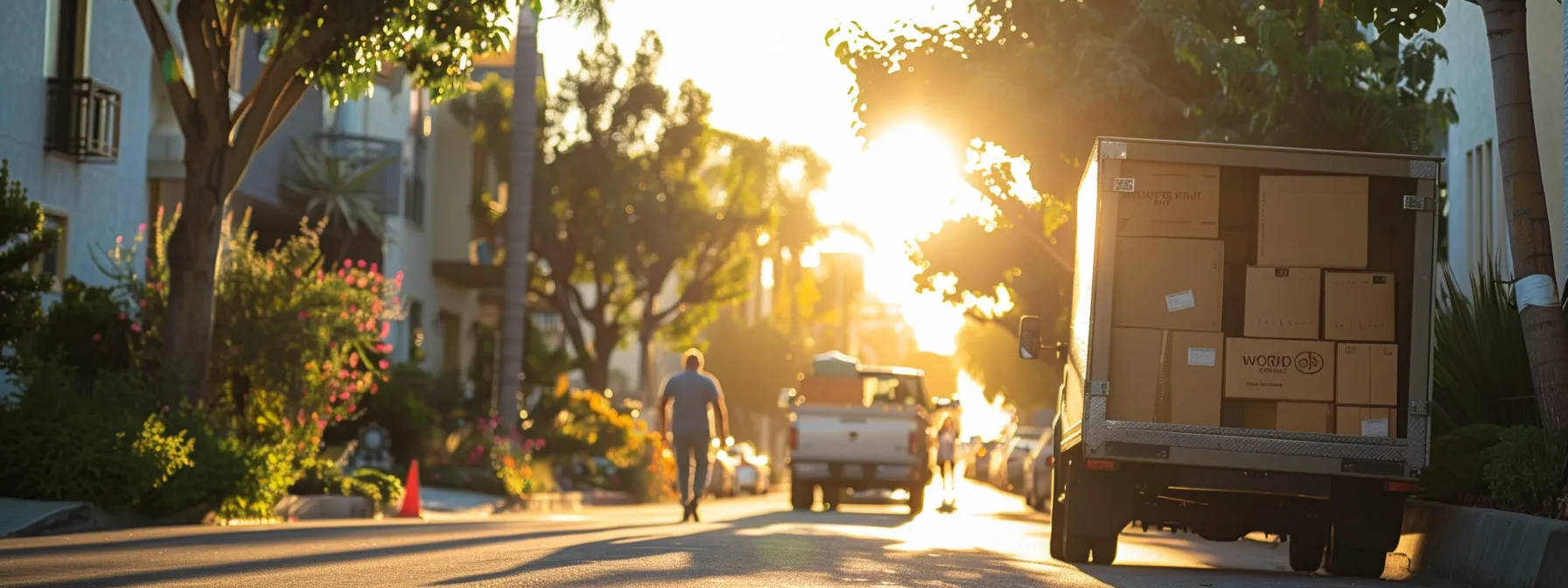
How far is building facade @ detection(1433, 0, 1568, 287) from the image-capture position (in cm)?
1997

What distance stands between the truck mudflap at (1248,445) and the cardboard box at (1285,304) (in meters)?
0.62

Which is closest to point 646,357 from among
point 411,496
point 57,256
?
point 57,256

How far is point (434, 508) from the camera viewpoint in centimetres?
2636

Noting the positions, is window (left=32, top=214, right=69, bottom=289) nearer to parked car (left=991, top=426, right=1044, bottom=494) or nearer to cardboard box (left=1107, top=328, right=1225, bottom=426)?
cardboard box (left=1107, top=328, right=1225, bottom=426)

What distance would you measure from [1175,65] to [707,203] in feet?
→ 97.7

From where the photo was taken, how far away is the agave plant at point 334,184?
110ft

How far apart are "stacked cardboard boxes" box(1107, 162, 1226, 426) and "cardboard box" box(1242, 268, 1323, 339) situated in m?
0.20

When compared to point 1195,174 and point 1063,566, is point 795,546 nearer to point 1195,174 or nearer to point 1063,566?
point 1063,566

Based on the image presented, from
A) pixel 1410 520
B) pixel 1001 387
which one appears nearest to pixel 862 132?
pixel 1410 520

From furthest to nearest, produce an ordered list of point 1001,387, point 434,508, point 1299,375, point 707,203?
point 1001,387 < point 707,203 < point 434,508 < point 1299,375

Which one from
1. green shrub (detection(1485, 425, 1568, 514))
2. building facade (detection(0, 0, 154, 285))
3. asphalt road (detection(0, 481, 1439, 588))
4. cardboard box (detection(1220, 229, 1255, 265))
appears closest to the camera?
asphalt road (detection(0, 481, 1439, 588))

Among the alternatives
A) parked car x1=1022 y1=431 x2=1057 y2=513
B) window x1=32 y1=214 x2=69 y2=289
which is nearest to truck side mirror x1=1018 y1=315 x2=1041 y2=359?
window x1=32 y1=214 x2=69 y2=289

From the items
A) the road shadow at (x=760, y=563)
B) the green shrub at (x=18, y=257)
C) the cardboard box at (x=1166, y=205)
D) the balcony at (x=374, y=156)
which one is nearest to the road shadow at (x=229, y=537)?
the road shadow at (x=760, y=563)

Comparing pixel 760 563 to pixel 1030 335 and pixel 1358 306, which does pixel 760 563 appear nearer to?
pixel 1030 335
